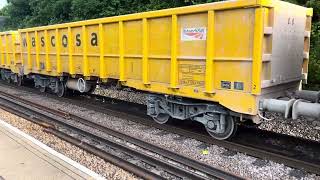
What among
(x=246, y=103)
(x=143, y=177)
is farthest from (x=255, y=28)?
(x=143, y=177)

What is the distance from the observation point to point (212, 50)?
24.3 ft

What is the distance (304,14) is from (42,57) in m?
10.3

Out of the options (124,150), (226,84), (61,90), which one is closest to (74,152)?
(124,150)

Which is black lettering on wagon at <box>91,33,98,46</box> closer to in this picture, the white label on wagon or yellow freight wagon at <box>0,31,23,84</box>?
the white label on wagon

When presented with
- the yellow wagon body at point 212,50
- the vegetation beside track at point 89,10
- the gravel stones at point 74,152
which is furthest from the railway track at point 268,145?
the vegetation beside track at point 89,10

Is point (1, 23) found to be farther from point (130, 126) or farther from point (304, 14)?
point (304, 14)

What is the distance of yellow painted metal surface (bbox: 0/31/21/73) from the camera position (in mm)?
17188

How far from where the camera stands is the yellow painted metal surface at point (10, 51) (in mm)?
17188

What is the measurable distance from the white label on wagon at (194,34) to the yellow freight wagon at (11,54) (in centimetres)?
1125

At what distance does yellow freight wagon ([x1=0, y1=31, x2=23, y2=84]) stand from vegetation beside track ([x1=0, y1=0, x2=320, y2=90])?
544cm

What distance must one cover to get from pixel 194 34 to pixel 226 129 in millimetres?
2185

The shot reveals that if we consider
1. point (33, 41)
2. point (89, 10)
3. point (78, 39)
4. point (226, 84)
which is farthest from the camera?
point (89, 10)

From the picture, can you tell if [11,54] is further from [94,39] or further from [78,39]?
[94,39]

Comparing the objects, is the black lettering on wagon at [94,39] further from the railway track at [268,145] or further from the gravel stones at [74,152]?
the gravel stones at [74,152]
